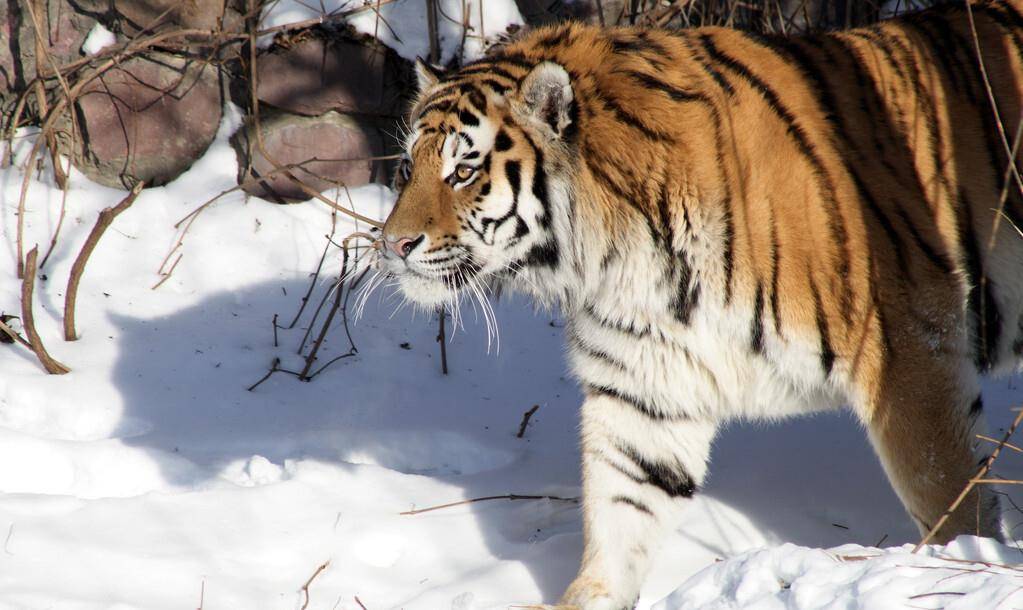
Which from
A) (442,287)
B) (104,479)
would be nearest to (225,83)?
(104,479)

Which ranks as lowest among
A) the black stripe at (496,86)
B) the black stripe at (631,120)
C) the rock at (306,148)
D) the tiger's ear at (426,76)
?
the rock at (306,148)

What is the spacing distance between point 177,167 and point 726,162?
2.47 m

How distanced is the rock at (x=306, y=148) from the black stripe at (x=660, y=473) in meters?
1.90

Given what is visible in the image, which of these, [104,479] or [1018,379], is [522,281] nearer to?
[104,479]

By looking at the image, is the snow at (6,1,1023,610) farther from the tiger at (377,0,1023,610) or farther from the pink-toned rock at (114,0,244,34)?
the tiger at (377,0,1023,610)

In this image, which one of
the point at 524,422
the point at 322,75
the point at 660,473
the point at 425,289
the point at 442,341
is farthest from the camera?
the point at 322,75

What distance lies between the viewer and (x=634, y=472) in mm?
2375

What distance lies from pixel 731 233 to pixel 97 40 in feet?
8.78

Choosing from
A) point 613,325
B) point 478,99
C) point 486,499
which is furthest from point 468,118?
point 486,499

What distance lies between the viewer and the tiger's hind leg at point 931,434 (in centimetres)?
205

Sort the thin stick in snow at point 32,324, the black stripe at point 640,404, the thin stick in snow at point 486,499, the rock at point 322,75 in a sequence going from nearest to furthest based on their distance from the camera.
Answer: the black stripe at point 640,404
the thin stick in snow at point 486,499
the thin stick in snow at point 32,324
the rock at point 322,75

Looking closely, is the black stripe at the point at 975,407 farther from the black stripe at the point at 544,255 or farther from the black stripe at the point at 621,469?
the black stripe at the point at 544,255

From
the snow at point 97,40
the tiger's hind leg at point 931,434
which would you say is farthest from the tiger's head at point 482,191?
the snow at point 97,40

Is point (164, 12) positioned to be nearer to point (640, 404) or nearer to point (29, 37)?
point (29, 37)
